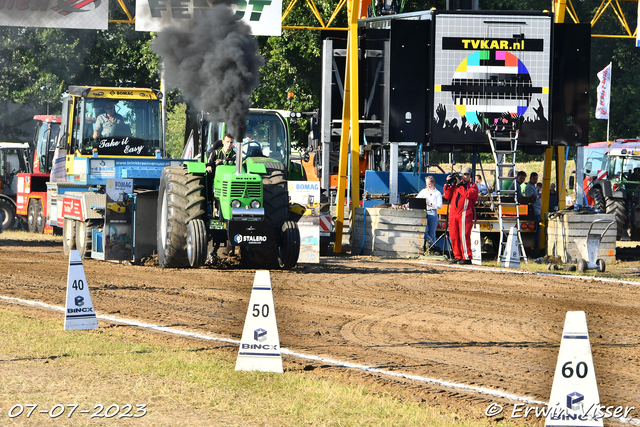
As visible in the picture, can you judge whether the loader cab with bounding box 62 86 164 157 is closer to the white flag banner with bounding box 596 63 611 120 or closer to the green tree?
the white flag banner with bounding box 596 63 611 120

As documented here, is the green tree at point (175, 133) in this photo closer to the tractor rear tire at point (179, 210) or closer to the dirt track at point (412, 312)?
the dirt track at point (412, 312)

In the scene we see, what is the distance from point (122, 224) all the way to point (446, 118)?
7.96 m

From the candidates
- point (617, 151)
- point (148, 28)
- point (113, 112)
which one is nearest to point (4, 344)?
point (113, 112)

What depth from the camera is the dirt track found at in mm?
7531

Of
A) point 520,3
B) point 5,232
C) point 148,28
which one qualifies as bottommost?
point 5,232

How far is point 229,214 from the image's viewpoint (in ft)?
45.8

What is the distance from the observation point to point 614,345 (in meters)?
8.91

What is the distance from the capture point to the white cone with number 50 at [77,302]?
353 inches

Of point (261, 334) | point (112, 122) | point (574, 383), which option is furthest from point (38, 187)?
point (574, 383)

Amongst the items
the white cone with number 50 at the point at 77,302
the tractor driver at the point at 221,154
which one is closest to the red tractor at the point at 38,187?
the tractor driver at the point at 221,154

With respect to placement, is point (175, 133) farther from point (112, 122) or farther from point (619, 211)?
point (112, 122)

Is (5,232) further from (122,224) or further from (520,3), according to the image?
(520,3)

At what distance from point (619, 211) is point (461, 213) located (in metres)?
10.1

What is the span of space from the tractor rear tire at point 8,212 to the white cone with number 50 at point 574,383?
2747 centimetres
